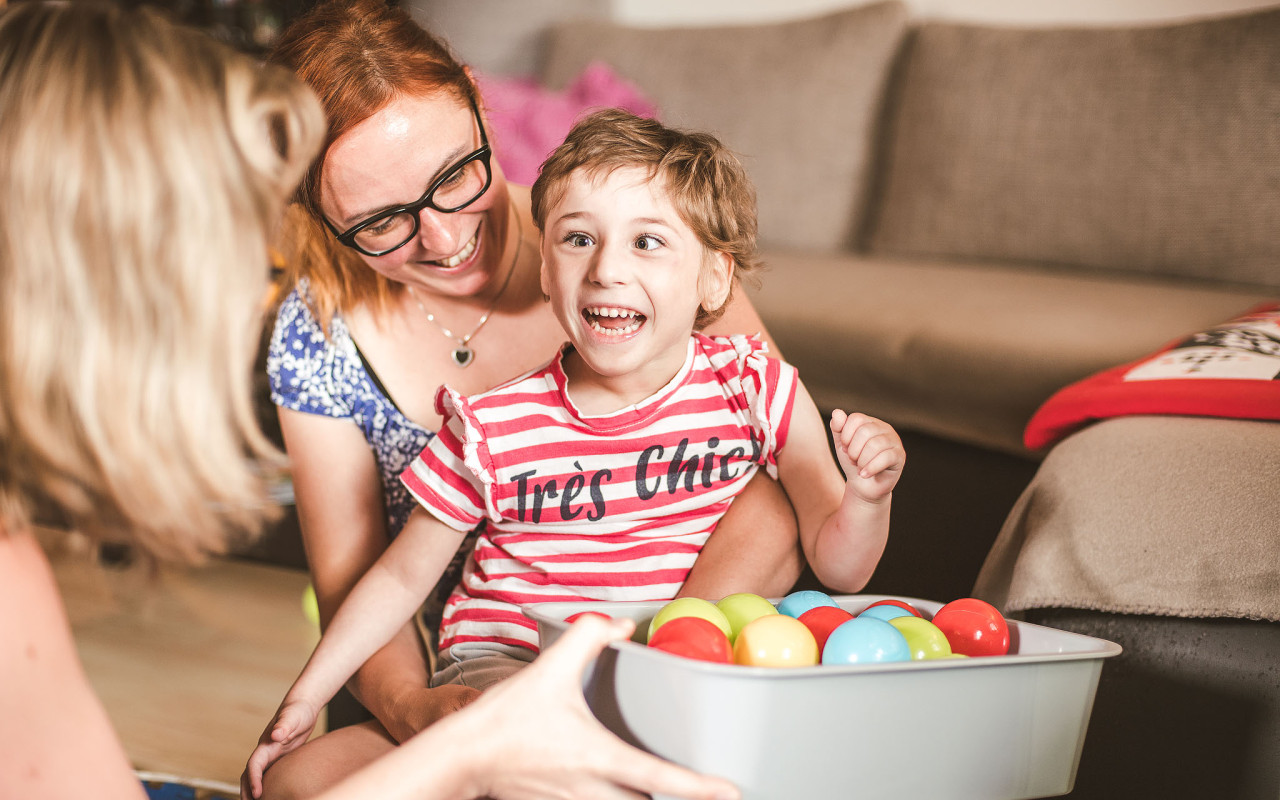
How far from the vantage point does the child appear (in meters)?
0.93

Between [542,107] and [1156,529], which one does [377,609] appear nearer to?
[1156,529]

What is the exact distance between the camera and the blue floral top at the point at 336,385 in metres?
1.14

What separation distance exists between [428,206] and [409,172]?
0.12 ft

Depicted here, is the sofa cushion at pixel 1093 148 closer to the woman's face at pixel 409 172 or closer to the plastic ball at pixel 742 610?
the woman's face at pixel 409 172

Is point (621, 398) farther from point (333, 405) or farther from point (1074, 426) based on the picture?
point (1074, 426)

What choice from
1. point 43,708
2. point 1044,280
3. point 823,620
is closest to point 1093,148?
point 1044,280

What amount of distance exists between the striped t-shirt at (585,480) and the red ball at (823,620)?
19 centimetres

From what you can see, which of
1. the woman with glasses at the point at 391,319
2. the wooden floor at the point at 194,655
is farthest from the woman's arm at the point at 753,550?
the wooden floor at the point at 194,655

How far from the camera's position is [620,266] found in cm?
91

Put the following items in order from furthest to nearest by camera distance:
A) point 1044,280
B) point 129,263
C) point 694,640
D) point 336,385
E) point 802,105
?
point 802,105
point 1044,280
point 336,385
point 694,640
point 129,263

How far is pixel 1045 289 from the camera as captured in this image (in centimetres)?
183

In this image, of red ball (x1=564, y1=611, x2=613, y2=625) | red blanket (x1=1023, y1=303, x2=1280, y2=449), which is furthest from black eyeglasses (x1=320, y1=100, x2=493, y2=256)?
red blanket (x1=1023, y1=303, x2=1280, y2=449)

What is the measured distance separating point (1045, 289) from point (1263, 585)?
1.07 m

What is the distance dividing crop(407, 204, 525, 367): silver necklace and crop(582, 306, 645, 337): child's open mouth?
0.95ft
